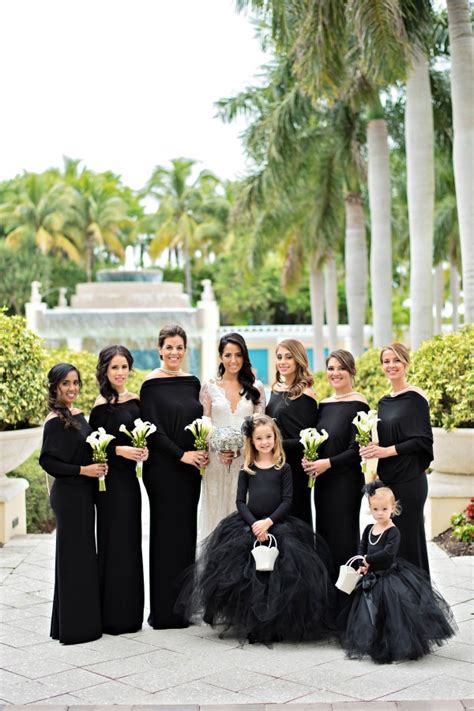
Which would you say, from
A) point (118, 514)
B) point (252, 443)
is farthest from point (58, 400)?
point (252, 443)

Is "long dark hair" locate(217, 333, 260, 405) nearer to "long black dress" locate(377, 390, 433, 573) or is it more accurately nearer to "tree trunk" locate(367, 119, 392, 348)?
"long black dress" locate(377, 390, 433, 573)

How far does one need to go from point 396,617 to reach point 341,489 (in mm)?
1089

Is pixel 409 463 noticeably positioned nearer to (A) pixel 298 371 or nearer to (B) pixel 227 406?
(A) pixel 298 371

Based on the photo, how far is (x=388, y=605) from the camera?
6.31 meters

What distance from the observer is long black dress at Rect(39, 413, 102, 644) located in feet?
22.2

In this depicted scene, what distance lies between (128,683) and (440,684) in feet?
5.77

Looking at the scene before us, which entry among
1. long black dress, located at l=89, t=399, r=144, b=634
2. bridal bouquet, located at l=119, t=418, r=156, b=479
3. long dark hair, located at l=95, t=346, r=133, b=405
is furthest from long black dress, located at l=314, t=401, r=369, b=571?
long dark hair, located at l=95, t=346, r=133, b=405

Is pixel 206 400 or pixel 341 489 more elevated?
pixel 206 400

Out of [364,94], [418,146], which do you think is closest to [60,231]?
[364,94]

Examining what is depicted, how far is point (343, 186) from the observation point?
1051 inches

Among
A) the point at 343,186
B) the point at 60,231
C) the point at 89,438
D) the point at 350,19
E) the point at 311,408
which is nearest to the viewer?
the point at 89,438

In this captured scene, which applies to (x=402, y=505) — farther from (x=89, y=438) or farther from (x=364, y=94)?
(x=364, y=94)

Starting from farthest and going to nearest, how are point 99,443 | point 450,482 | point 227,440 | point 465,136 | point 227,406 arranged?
point 465,136
point 450,482
point 227,406
point 227,440
point 99,443

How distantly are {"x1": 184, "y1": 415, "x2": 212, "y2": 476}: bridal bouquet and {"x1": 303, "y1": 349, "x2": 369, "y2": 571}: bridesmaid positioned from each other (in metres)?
0.80
